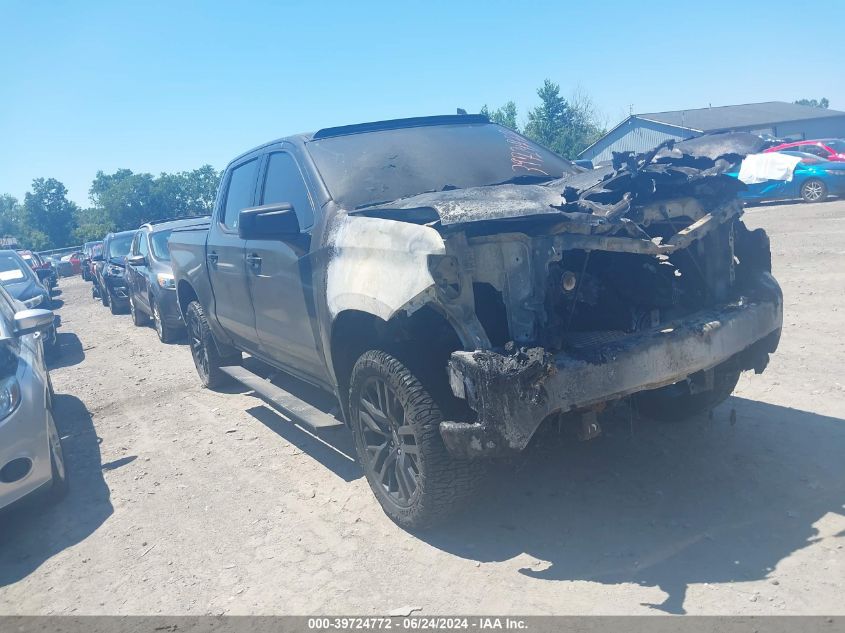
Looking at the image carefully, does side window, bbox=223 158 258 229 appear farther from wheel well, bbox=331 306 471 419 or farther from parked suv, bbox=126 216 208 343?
parked suv, bbox=126 216 208 343

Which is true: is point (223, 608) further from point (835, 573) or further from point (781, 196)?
point (781, 196)

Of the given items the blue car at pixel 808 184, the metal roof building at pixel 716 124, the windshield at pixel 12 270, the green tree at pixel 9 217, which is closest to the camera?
the windshield at pixel 12 270

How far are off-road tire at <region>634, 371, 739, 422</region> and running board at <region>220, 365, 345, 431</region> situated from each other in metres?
1.91

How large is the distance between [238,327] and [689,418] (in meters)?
3.63

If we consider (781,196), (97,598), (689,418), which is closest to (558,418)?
(689,418)

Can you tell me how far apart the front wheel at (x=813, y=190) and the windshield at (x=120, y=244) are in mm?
17041

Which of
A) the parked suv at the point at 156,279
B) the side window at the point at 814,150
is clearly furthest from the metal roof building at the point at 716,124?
the parked suv at the point at 156,279

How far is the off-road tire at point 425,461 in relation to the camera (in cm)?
325

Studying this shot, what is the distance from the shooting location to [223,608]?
321 centimetres

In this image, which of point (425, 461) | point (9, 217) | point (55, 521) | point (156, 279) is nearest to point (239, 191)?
point (55, 521)

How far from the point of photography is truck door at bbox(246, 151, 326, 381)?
418cm

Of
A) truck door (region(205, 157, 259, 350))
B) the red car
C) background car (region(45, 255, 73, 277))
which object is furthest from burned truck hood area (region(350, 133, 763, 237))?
background car (region(45, 255, 73, 277))

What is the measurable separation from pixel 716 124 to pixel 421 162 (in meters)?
49.0

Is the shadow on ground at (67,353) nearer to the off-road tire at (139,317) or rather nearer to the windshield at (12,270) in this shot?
the off-road tire at (139,317)
